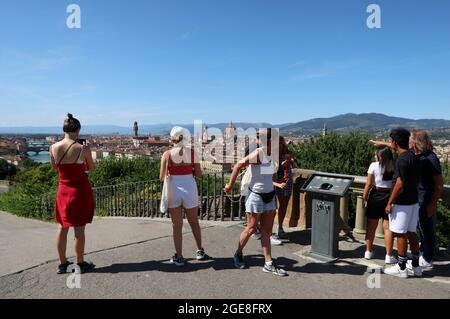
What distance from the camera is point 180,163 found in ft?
14.7

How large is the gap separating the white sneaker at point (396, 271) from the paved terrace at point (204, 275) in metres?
0.07

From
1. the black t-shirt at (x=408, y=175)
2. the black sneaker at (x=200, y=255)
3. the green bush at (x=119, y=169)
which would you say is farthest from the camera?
the green bush at (x=119, y=169)

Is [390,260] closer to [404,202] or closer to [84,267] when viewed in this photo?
[404,202]

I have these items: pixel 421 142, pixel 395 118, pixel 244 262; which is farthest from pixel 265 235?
pixel 395 118

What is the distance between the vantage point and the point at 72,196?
4234 millimetres

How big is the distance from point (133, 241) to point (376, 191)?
143 inches

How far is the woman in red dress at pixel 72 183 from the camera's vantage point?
13.6 feet

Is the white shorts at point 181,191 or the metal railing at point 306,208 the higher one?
the white shorts at point 181,191

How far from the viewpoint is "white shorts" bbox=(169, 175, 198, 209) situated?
4.55m

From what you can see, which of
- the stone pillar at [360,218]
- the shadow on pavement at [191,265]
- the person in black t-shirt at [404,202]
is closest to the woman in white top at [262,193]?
the shadow on pavement at [191,265]

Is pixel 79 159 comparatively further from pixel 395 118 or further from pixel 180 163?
pixel 395 118

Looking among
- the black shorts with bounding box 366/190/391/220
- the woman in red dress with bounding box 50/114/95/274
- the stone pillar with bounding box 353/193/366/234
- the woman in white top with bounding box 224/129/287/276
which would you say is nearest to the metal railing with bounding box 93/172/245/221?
the stone pillar with bounding box 353/193/366/234

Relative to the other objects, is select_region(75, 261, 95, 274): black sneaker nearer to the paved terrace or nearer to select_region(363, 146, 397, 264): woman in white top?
the paved terrace

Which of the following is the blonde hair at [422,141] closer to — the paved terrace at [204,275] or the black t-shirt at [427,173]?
the black t-shirt at [427,173]
